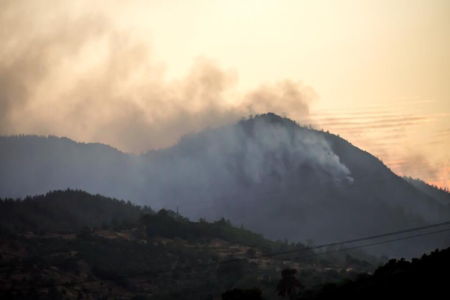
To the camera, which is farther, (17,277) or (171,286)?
(171,286)

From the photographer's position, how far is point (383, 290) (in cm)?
9381

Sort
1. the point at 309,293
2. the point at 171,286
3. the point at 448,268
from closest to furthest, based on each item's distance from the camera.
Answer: the point at 448,268 < the point at 309,293 < the point at 171,286

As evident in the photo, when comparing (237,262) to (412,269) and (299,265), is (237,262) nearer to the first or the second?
(299,265)

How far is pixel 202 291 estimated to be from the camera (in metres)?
158

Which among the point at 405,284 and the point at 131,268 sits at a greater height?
the point at 131,268

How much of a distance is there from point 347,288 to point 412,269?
945 centimetres

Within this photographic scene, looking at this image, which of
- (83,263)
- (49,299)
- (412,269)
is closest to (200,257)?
(83,263)

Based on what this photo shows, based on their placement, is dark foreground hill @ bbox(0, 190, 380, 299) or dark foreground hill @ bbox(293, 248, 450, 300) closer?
dark foreground hill @ bbox(293, 248, 450, 300)

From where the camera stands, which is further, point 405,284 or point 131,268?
point 131,268

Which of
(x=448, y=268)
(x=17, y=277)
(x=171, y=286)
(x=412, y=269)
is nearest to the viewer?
(x=448, y=268)

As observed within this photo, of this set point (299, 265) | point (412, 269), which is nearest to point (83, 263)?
point (299, 265)

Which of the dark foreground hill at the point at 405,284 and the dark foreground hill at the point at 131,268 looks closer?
the dark foreground hill at the point at 405,284

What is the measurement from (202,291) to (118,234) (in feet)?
157

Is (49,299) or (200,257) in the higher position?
(200,257)
